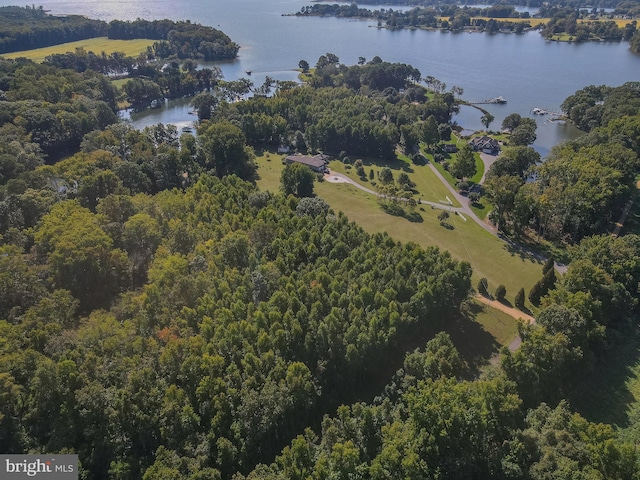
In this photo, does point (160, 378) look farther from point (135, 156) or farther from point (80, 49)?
point (80, 49)

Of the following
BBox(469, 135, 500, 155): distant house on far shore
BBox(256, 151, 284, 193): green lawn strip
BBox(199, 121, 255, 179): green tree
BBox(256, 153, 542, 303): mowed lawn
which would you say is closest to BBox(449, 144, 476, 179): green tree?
BBox(256, 153, 542, 303): mowed lawn

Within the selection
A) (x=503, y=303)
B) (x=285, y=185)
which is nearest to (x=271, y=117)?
(x=285, y=185)

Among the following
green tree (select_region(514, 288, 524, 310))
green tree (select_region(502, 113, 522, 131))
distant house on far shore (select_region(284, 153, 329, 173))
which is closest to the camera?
green tree (select_region(514, 288, 524, 310))

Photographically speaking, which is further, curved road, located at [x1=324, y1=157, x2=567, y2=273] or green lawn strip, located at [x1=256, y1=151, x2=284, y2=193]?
green lawn strip, located at [x1=256, y1=151, x2=284, y2=193]

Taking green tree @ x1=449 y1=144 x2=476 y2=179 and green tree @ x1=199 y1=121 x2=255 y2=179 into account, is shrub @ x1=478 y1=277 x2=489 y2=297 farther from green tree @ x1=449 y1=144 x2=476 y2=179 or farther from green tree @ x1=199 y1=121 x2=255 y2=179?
green tree @ x1=199 y1=121 x2=255 y2=179

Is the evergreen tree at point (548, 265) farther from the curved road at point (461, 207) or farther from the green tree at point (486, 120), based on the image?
the green tree at point (486, 120)
